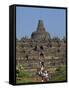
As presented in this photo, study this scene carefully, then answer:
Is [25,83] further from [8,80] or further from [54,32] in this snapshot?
[54,32]

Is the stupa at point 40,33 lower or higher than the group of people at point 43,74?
higher

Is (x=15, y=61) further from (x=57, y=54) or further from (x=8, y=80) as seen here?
(x=57, y=54)

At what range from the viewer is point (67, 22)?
6.45 ft

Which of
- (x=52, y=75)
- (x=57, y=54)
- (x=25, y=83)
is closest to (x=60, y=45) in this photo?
(x=57, y=54)

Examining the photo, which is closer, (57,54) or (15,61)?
(15,61)

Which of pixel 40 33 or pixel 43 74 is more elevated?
pixel 40 33

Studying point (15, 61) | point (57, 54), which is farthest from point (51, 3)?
point (15, 61)

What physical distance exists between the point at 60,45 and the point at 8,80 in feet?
1.20

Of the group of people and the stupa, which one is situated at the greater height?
the stupa

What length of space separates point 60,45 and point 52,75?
18 centimetres

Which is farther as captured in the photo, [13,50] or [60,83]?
[60,83]

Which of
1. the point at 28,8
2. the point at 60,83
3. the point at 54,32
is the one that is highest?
the point at 28,8

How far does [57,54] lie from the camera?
6.33ft

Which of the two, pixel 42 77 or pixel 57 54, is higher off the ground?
pixel 57 54
